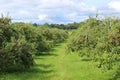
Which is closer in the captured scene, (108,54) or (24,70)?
(108,54)

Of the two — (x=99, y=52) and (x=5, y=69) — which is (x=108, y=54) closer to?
(x=99, y=52)

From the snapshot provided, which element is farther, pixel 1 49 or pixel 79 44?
pixel 79 44

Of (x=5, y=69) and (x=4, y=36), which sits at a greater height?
(x=4, y=36)

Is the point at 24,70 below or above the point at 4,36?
below

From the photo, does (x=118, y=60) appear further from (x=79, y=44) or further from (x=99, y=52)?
(x=79, y=44)

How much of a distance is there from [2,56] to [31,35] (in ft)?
63.4

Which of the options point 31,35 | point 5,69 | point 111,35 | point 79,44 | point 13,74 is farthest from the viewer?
point 31,35

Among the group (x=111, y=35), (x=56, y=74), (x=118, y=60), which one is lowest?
(x=56, y=74)

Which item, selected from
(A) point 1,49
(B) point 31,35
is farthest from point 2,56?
(B) point 31,35

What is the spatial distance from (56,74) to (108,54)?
8.12 m

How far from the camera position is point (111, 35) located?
26.0 m

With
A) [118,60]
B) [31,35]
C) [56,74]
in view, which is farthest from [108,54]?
[31,35]

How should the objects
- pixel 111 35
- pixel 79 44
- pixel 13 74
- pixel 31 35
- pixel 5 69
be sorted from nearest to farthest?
pixel 111 35 < pixel 13 74 < pixel 5 69 < pixel 79 44 < pixel 31 35

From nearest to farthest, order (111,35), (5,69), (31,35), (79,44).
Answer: (111,35), (5,69), (79,44), (31,35)
